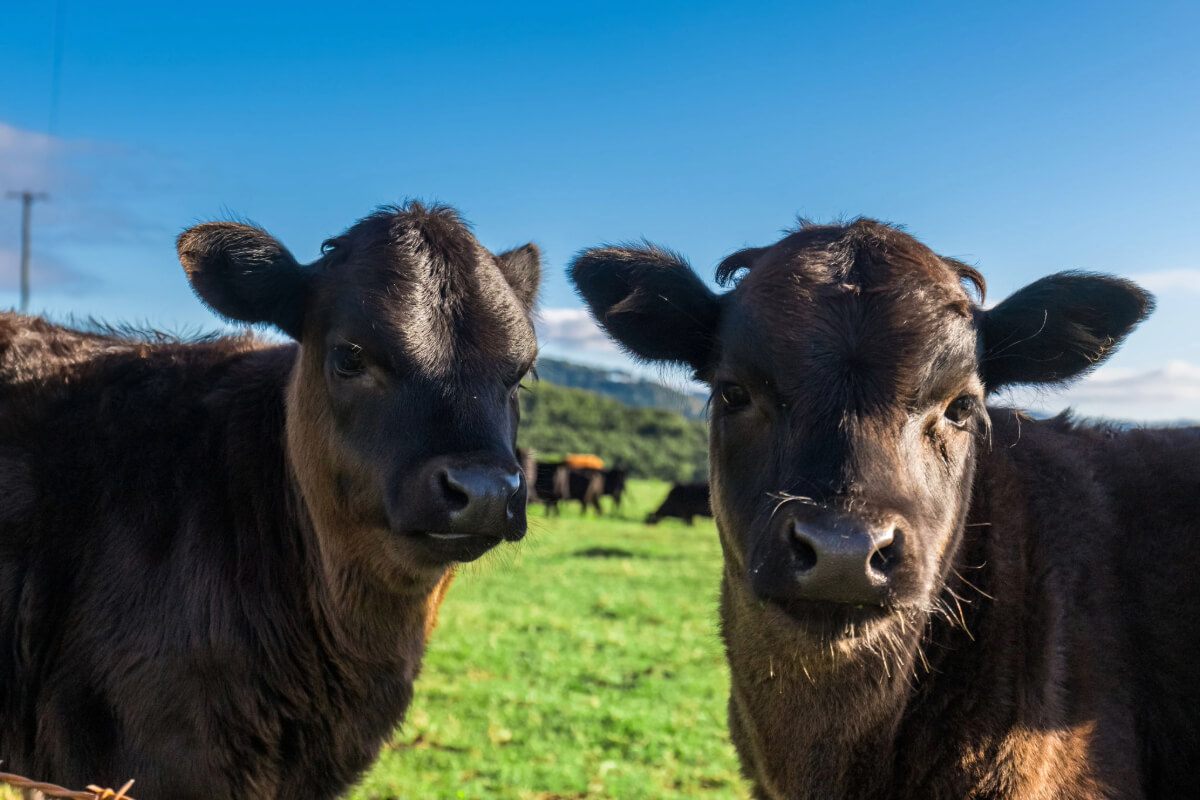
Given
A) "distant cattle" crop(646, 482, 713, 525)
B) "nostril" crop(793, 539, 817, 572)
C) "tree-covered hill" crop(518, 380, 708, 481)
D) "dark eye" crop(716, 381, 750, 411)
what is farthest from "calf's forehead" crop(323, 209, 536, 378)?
"tree-covered hill" crop(518, 380, 708, 481)

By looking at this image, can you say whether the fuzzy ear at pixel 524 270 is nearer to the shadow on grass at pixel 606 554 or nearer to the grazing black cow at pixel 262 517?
the grazing black cow at pixel 262 517

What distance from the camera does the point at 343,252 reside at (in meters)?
4.33

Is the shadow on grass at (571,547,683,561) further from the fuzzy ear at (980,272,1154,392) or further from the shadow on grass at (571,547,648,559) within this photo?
the fuzzy ear at (980,272,1154,392)

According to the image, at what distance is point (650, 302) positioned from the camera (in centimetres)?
377

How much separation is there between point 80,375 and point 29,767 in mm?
1739

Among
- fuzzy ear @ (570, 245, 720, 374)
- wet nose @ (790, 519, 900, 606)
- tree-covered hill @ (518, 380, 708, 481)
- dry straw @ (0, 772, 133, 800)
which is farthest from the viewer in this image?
tree-covered hill @ (518, 380, 708, 481)

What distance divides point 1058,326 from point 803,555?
1.59 metres

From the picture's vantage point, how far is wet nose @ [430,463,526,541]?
3494 mm

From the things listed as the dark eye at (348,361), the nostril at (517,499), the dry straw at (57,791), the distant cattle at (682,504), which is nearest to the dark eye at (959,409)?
the nostril at (517,499)

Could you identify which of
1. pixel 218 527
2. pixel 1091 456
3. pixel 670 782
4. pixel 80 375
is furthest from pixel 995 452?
pixel 670 782

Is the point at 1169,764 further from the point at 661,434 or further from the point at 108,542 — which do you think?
the point at 661,434

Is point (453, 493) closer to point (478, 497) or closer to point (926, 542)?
point (478, 497)

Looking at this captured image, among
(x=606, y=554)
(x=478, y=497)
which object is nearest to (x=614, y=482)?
(x=606, y=554)

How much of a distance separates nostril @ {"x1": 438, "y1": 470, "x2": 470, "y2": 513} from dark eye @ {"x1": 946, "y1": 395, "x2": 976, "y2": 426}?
1759 millimetres
